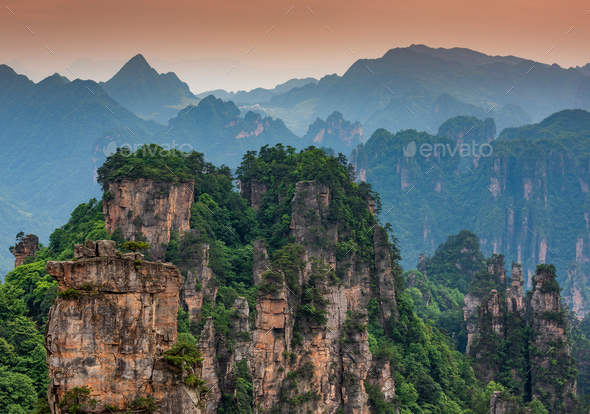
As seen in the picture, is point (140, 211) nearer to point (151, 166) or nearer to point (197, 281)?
point (151, 166)

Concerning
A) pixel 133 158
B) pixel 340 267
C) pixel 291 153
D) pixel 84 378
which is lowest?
pixel 84 378

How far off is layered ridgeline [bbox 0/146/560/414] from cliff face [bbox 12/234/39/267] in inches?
192

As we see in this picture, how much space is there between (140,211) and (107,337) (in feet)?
125

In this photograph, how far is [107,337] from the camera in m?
29.1

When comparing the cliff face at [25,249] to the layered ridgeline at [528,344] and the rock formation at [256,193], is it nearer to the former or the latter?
the rock formation at [256,193]

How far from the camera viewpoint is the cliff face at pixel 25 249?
77.8 meters

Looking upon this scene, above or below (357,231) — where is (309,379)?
below

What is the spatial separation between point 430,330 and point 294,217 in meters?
17.7

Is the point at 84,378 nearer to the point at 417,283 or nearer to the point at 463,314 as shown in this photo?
the point at 463,314

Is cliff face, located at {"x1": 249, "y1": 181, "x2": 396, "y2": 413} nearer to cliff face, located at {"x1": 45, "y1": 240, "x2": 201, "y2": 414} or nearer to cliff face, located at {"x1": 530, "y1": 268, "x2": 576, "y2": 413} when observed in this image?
cliff face, located at {"x1": 530, "y1": 268, "x2": 576, "y2": 413}

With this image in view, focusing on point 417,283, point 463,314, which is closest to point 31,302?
point 463,314

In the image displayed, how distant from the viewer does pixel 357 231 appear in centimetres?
7731

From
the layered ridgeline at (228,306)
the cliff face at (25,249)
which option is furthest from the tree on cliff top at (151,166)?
the cliff face at (25,249)

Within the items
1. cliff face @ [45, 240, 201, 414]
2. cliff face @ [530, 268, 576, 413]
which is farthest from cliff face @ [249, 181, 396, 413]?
cliff face @ [45, 240, 201, 414]
